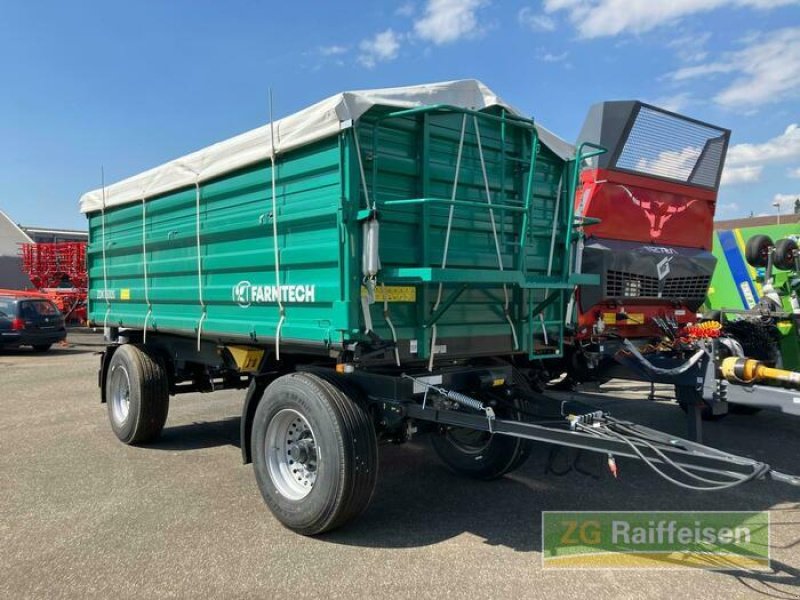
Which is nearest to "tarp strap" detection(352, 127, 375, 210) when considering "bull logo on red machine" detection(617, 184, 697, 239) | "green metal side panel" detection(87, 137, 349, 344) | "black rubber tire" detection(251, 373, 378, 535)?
"green metal side panel" detection(87, 137, 349, 344)

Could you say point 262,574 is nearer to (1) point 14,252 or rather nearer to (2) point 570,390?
(2) point 570,390

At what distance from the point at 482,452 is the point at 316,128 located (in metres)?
2.94

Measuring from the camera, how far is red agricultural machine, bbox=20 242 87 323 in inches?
878

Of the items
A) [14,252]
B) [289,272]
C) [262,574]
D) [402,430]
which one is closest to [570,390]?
[402,430]

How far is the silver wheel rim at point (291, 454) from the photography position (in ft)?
14.0

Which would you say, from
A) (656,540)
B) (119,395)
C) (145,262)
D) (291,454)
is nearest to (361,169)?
(291,454)

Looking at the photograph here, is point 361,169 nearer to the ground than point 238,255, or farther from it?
farther from it

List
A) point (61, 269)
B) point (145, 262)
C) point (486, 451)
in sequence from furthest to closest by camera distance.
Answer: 1. point (61, 269)
2. point (145, 262)
3. point (486, 451)

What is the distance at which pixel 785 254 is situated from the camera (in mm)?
6211

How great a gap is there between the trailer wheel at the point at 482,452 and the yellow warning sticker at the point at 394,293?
1342 mm

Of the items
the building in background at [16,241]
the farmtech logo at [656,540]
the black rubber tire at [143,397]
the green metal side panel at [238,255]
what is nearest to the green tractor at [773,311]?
the farmtech logo at [656,540]

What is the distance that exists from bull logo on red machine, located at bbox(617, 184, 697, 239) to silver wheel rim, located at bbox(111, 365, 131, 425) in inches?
220

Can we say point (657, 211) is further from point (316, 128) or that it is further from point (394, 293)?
point (316, 128)

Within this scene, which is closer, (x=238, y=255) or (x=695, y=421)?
(x=695, y=421)
